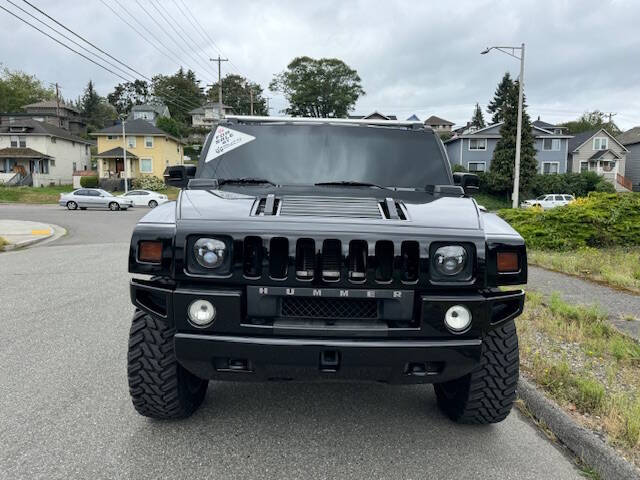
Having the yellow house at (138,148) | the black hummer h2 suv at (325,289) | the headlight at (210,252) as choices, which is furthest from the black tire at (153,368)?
the yellow house at (138,148)

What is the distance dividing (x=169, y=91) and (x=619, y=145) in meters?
79.0

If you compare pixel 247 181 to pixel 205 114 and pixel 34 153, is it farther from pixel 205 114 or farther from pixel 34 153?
pixel 205 114

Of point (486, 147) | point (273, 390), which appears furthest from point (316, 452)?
point (486, 147)

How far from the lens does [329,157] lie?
3914 millimetres

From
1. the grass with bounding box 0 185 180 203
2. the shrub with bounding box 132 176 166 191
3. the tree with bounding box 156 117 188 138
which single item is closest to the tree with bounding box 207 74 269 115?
the tree with bounding box 156 117 188 138

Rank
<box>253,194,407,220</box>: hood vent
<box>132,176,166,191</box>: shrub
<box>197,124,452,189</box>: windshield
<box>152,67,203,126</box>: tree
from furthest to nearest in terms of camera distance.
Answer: <box>152,67,203,126</box>: tree < <box>132,176,166,191</box>: shrub < <box>197,124,452,189</box>: windshield < <box>253,194,407,220</box>: hood vent

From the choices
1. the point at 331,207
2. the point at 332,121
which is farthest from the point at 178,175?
the point at 331,207

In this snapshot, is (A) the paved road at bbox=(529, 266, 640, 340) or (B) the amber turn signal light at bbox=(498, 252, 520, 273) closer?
(B) the amber turn signal light at bbox=(498, 252, 520, 273)

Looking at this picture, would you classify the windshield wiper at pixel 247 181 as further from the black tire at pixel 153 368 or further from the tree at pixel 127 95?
the tree at pixel 127 95

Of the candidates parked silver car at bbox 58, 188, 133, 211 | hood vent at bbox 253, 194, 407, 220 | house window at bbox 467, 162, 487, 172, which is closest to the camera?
hood vent at bbox 253, 194, 407, 220

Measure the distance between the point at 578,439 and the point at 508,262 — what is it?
1.24 metres

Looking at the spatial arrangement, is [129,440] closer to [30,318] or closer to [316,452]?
[316,452]

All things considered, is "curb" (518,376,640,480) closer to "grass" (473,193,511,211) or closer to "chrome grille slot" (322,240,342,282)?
"chrome grille slot" (322,240,342,282)

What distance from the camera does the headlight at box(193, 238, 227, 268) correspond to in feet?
8.29
